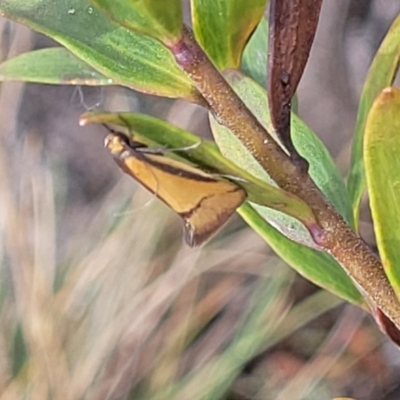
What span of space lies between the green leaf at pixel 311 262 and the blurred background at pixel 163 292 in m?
0.85

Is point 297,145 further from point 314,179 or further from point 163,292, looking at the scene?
point 163,292

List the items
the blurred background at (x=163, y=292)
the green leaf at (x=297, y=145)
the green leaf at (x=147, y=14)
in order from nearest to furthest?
the green leaf at (x=147, y=14) → the green leaf at (x=297, y=145) → the blurred background at (x=163, y=292)

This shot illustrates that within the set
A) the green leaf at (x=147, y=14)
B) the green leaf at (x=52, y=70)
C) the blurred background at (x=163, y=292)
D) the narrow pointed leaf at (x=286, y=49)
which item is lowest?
the blurred background at (x=163, y=292)

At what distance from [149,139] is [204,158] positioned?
1.0 inches

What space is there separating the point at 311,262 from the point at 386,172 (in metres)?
0.17

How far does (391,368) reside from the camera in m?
1.23

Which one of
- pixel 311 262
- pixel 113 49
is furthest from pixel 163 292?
pixel 113 49

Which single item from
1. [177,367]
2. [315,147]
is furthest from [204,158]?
[177,367]

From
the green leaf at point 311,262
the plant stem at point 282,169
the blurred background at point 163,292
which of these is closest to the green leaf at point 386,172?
the plant stem at point 282,169

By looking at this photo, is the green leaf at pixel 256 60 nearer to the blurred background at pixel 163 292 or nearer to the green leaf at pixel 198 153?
the green leaf at pixel 198 153

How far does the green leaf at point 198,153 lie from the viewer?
0.26 metres

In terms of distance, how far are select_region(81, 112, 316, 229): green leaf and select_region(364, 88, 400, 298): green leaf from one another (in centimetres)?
3

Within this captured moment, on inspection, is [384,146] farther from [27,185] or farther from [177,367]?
[27,185]

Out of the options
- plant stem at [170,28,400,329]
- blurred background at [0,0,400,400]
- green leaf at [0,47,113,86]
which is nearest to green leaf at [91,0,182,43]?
plant stem at [170,28,400,329]
